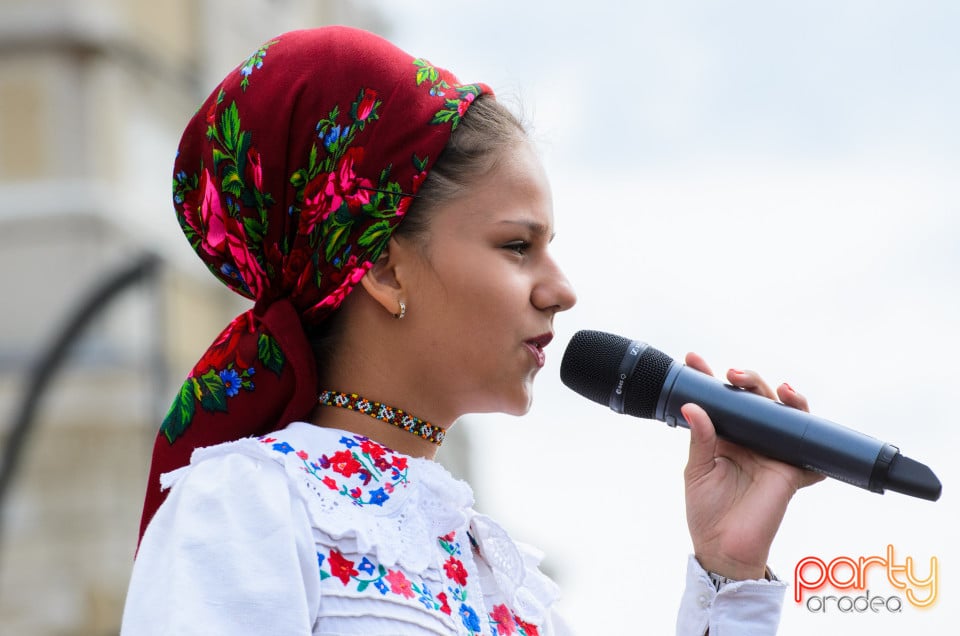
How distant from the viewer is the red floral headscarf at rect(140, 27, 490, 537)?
2330 millimetres

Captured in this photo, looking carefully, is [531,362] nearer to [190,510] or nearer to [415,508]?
[415,508]

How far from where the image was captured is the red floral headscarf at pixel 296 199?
233 centimetres

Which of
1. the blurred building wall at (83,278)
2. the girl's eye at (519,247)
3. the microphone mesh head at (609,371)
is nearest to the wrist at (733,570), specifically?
the microphone mesh head at (609,371)

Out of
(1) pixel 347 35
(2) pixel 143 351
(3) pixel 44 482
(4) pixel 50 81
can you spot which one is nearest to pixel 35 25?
(4) pixel 50 81

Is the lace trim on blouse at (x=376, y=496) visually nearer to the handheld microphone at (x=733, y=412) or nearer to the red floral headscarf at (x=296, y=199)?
the red floral headscarf at (x=296, y=199)

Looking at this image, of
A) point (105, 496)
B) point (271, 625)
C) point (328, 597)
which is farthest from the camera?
point (105, 496)

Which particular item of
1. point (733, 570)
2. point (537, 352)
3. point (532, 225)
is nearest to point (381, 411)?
point (537, 352)

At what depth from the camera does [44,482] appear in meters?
10.8

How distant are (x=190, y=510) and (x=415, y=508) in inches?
15.0

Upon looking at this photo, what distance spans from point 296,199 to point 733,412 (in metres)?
0.77

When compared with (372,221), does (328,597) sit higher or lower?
lower

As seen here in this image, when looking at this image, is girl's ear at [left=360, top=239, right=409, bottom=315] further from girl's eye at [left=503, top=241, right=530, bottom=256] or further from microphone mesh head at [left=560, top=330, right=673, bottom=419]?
microphone mesh head at [left=560, top=330, right=673, bottom=419]

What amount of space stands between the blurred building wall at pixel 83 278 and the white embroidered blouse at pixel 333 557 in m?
8.09

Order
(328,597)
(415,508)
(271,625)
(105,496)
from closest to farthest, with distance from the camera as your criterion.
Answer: (271,625)
(328,597)
(415,508)
(105,496)
